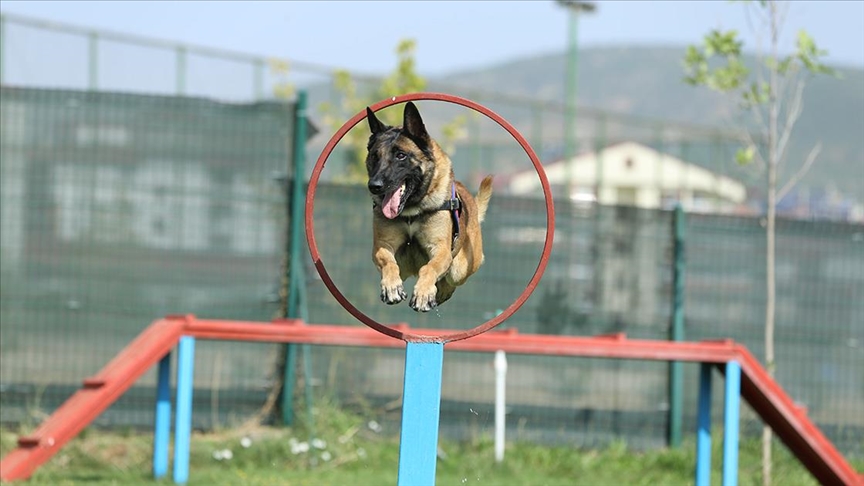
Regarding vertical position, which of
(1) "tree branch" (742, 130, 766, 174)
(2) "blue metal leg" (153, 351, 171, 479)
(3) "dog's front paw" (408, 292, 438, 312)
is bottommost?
(2) "blue metal leg" (153, 351, 171, 479)

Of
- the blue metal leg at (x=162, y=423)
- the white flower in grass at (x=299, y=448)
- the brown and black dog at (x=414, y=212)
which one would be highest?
the brown and black dog at (x=414, y=212)

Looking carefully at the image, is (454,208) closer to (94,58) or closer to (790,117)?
(790,117)

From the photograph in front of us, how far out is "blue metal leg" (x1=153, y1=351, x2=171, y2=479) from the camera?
957 cm

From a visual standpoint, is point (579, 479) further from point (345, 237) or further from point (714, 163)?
Answer: point (714, 163)

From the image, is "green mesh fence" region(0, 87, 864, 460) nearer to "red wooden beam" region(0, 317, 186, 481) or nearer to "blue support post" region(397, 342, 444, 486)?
"red wooden beam" region(0, 317, 186, 481)

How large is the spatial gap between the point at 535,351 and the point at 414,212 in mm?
4282

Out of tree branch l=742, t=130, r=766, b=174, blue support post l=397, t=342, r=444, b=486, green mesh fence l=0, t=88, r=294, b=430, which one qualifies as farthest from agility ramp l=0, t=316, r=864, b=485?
blue support post l=397, t=342, r=444, b=486

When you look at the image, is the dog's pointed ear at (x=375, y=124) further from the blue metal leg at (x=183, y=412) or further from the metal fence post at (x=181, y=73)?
the metal fence post at (x=181, y=73)

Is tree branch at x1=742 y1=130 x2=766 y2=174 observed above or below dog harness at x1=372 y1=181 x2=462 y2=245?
A: above

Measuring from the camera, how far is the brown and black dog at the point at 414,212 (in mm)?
5598

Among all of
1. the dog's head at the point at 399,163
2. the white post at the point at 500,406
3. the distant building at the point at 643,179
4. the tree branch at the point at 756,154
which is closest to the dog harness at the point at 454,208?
the dog's head at the point at 399,163

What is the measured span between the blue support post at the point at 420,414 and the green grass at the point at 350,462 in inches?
138

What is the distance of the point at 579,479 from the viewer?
1062cm

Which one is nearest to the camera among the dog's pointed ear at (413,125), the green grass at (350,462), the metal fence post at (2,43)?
the dog's pointed ear at (413,125)
